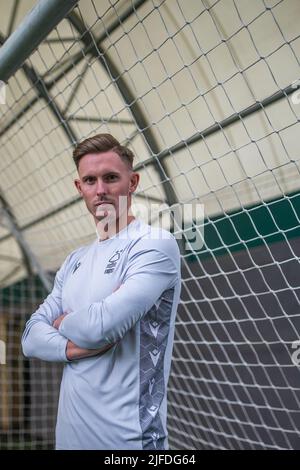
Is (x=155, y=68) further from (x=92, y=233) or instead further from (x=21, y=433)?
(x=21, y=433)

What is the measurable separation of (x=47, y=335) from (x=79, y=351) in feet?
0.31

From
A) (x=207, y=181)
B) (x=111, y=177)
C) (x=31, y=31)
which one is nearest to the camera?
(x=111, y=177)

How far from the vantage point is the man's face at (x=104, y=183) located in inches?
33.7

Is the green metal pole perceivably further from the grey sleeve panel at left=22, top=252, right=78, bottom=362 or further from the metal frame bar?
the grey sleeve panel at left=22, top=252, right=78, bottom=362

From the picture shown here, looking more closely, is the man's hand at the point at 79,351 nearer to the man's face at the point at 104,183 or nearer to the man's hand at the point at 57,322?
the man's hand at the point at 57,322

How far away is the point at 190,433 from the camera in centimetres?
250

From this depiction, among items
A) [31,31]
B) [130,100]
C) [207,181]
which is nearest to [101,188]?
[31,31]

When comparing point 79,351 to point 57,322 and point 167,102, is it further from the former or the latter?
point 167,102

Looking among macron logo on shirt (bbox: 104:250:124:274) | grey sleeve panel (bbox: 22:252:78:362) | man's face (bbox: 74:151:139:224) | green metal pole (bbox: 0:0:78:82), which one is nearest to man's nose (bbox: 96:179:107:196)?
man's face (bbox: 74:151:139:224)

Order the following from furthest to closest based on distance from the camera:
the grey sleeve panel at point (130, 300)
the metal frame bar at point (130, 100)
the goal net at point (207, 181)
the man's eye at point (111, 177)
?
the goal net at point (207, 181), the metal frame bar at point (130, 100), the man's eye at point (111, 177), the grey sleeve panel at point (130, 300)

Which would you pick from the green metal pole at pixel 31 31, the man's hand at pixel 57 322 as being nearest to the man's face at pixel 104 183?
the man's hand at pixel 57 322

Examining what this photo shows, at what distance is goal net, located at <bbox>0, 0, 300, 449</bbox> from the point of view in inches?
75.6

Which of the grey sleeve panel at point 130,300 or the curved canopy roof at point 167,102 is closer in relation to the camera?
the grey sleeve panel at point 130,300

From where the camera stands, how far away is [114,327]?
2.53 feet
